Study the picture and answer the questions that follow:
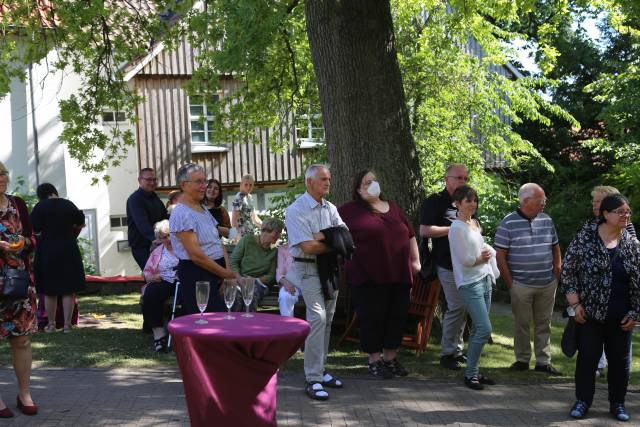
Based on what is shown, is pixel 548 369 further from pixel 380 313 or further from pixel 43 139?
pixel 43 139

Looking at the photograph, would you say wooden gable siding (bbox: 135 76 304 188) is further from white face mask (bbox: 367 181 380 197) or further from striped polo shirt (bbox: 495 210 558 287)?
white face mask (bbox: 367 181 380 197)

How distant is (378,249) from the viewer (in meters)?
7.82

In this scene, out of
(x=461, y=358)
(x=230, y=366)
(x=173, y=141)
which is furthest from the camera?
(x=173, y=141)

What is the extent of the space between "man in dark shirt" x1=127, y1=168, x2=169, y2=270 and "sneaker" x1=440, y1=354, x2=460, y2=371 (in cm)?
395

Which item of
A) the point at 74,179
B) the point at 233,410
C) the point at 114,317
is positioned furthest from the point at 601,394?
the point at 74,179

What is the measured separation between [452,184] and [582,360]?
2363mm

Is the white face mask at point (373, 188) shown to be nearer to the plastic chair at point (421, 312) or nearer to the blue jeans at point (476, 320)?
the blue jeans at point (476, 320)

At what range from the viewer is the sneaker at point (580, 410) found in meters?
6.82

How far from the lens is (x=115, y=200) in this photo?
2228cm

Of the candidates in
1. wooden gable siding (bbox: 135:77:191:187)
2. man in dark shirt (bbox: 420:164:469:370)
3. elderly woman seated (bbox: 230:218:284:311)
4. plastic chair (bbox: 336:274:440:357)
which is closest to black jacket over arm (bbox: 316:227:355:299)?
man in dark shirt (bbox: 420:164:469:370)

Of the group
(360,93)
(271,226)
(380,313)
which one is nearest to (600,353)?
(380,313)

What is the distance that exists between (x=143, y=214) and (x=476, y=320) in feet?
15.4

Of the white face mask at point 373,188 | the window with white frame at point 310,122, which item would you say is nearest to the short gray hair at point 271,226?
the white face mask at point 373,188

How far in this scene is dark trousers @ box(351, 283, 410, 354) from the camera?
7.91 m
